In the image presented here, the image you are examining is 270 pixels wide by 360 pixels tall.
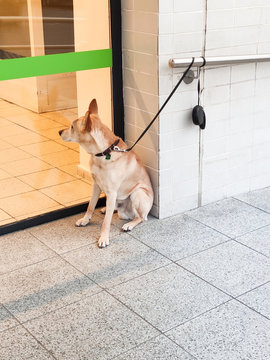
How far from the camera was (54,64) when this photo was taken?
4.34 m

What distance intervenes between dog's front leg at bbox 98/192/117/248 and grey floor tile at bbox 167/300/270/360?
1.09 meters

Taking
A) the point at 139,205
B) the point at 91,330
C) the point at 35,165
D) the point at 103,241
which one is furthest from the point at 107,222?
the point at 91,330

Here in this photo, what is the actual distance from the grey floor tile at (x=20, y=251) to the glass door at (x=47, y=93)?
0.17 m

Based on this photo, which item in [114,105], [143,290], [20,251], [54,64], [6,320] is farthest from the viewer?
[114,105]

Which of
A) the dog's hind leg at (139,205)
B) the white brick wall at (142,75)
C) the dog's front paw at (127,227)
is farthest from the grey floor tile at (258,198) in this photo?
the dog's front paw at (127,227)

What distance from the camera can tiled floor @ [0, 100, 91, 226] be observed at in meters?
4.41

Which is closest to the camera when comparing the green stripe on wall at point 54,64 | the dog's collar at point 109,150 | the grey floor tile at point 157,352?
the grey floor tile at point 157,352

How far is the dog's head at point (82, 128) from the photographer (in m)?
4.14

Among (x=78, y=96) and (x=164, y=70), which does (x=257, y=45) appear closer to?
(x=164, y=70)

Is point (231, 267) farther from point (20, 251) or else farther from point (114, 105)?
point (114, 105)

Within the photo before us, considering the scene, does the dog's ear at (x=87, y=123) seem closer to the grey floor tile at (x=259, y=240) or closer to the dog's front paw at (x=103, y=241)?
the dog's front paw at (x=103, y=241)

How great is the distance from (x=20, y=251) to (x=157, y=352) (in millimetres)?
1505

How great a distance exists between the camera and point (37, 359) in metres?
3.07

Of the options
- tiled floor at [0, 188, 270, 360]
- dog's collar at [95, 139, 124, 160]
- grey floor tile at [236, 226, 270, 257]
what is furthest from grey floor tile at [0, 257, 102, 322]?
grey floor tile at [236, 226, 270, 257]
